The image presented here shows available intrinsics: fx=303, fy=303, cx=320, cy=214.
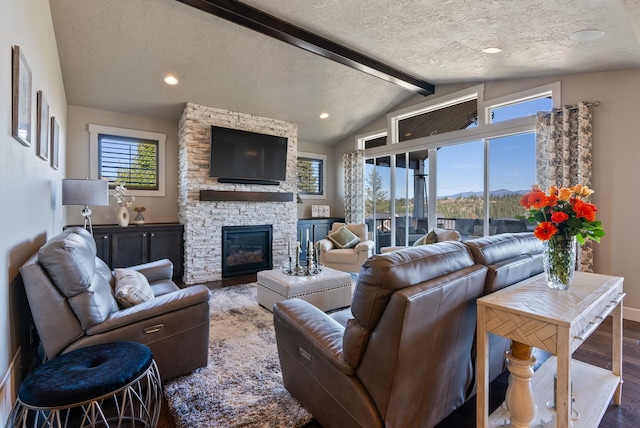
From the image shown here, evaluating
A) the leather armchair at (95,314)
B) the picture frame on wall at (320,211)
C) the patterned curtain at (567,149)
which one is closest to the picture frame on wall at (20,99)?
the leather armchair at (95,314)

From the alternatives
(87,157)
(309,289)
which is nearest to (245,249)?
(309,289)

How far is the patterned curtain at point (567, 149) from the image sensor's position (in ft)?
11.4

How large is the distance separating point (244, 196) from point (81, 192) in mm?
2451

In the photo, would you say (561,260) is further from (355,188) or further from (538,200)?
(355,188)

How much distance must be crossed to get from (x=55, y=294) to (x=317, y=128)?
5431 millimetres

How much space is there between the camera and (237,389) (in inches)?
78.7

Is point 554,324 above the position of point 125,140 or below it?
below

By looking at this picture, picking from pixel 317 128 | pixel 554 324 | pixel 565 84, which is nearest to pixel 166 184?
pixel 317 128

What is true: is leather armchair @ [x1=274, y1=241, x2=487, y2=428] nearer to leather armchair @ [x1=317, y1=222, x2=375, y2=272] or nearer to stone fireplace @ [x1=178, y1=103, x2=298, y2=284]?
leather armchair @ [x1=317, y1=222, x2=375, y2=272]

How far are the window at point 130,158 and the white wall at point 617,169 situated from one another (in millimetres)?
6102

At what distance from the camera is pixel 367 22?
3238mm

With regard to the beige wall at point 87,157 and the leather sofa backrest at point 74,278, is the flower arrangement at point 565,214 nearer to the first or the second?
the leather sofa backrest at point 74,278

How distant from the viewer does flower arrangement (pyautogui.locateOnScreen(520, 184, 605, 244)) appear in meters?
1.54

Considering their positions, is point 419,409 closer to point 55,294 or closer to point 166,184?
point 55,294
